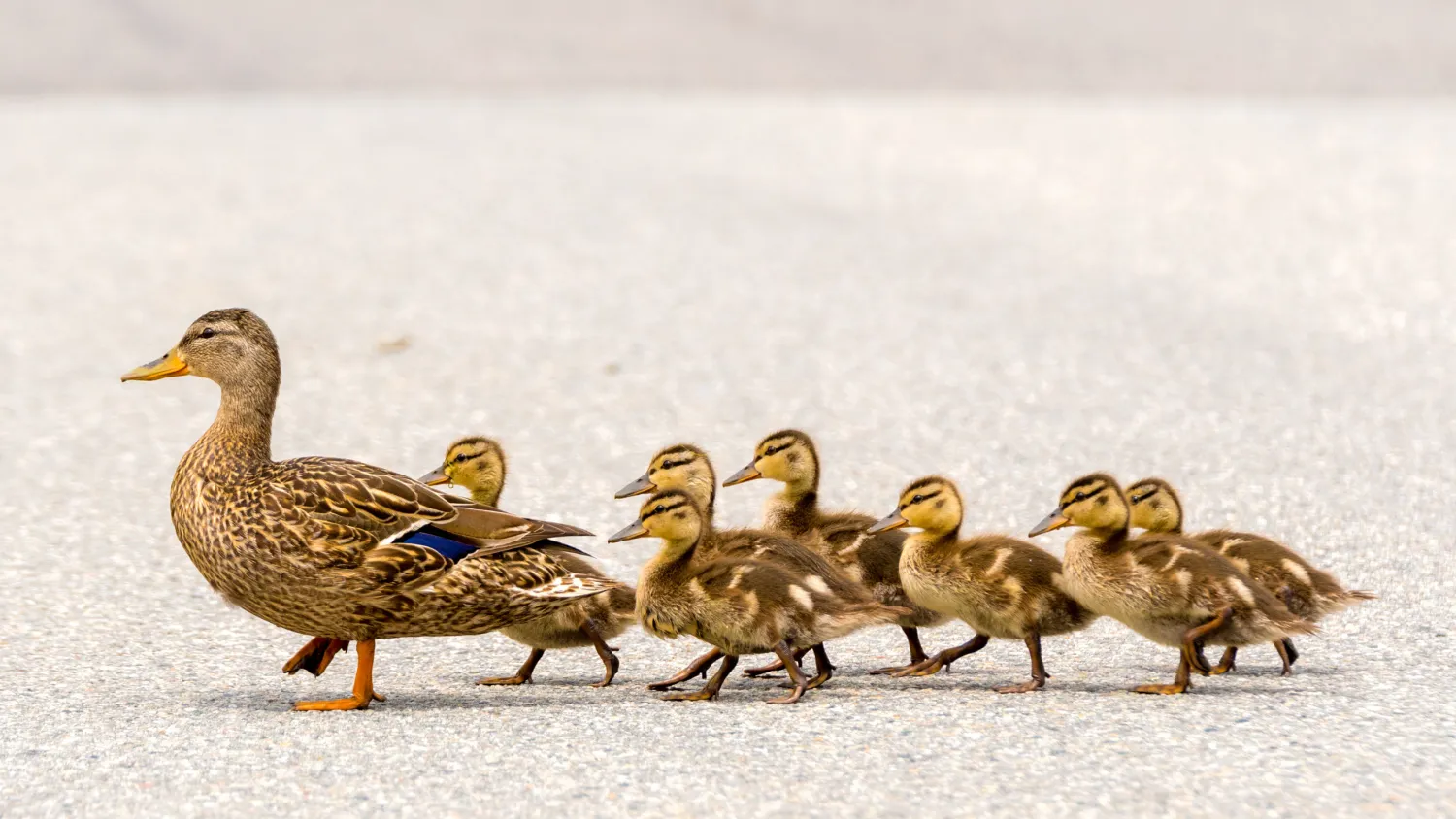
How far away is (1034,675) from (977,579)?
458 mm

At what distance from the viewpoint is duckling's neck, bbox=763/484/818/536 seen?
26.3 feet

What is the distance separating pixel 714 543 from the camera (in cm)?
729

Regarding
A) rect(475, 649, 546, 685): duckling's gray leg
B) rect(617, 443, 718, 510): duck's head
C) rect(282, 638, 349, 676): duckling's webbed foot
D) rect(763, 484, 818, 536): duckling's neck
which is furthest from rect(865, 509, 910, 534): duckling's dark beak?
rect(282, 638, 349, 676): duckling's webbed foot

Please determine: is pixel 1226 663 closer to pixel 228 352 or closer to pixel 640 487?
pixel 640 487

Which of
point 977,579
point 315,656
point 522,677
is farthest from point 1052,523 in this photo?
point 315,656

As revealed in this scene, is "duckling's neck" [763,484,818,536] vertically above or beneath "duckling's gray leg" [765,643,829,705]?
above

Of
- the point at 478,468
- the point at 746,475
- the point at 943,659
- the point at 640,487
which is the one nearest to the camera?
the point at 943,659

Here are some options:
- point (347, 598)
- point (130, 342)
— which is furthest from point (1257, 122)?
point (347, 598)

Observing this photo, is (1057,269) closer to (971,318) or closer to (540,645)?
(971,318)

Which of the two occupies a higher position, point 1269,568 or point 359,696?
point 1269,568

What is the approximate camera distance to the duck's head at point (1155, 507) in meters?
7.54

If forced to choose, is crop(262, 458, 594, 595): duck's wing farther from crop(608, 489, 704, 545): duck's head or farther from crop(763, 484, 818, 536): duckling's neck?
A: crop(763, 484, 818, 536): duckling's neck

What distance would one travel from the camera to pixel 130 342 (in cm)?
1512

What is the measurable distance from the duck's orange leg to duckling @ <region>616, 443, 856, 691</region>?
1.20 m
